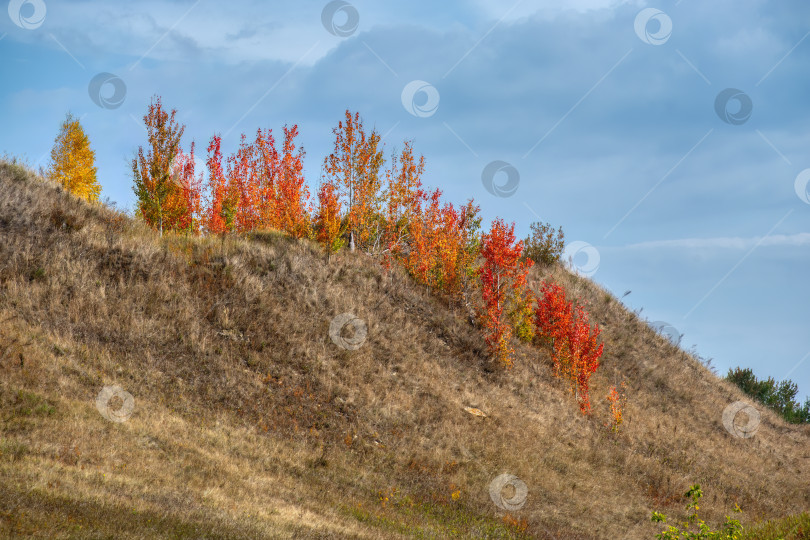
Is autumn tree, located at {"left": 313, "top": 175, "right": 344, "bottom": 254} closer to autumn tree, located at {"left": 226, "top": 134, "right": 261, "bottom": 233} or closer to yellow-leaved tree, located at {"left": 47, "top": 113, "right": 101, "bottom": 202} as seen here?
autumn tree, located at {"left": 226, "top": 134, "right": 261, "bottom": 233}

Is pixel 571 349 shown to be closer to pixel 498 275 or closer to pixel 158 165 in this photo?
pixel 498 275

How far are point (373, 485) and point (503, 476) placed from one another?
208 inches

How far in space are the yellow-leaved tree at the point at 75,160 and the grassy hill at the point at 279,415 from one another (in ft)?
80.4

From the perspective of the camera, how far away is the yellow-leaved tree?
45.5m

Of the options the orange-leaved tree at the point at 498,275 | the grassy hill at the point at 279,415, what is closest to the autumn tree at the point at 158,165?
the grassy hill at the point at 279,415

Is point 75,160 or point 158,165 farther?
point 75,160

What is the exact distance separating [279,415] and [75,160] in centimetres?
3932

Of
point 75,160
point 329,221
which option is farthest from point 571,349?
point 75,160

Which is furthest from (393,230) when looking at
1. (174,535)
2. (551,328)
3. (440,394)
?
(174,535)

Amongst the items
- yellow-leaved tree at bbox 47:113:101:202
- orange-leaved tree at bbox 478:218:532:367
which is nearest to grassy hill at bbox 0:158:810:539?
orange-leaved tree at bbox 478:218:532:367

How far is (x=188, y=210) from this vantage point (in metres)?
34.4

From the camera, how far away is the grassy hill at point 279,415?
11.9 meters

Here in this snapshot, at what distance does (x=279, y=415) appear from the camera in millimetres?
18250

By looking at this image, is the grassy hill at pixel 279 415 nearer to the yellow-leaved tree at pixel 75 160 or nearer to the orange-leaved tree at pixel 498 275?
the orange-leaved tree at pixel 498 275
